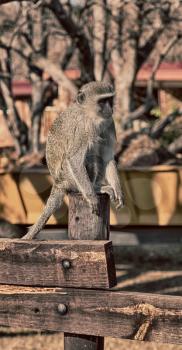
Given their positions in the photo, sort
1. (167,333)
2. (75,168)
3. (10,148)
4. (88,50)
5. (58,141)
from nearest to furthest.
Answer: (167,333) < (75,168) < (58,141) < (88,50) < (10,148)

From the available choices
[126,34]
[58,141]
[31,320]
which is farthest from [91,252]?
[126,34]

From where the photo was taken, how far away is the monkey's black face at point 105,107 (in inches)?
118

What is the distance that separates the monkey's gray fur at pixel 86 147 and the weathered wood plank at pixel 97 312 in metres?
0.42

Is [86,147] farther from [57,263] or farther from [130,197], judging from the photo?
[130,197]

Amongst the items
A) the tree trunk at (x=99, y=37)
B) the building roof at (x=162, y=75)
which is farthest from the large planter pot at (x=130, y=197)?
the building roof at (x=162, y=75)

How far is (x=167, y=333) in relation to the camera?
7.86 feet

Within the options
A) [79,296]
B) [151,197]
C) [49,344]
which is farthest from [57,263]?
[151,197]

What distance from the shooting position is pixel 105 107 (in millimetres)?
3006

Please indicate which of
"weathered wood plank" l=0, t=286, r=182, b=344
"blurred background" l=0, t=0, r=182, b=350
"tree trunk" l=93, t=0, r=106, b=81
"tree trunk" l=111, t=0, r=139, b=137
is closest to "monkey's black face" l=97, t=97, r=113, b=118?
"weathered wood plank" l=0, t=286, r=182, b=344

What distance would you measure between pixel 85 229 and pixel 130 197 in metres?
4.47

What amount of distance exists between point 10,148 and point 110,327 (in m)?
12.9

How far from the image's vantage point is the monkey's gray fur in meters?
2.98

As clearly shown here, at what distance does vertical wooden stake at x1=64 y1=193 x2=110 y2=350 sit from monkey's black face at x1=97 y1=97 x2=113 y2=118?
1.67 ft

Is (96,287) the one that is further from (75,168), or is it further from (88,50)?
(88,50)
